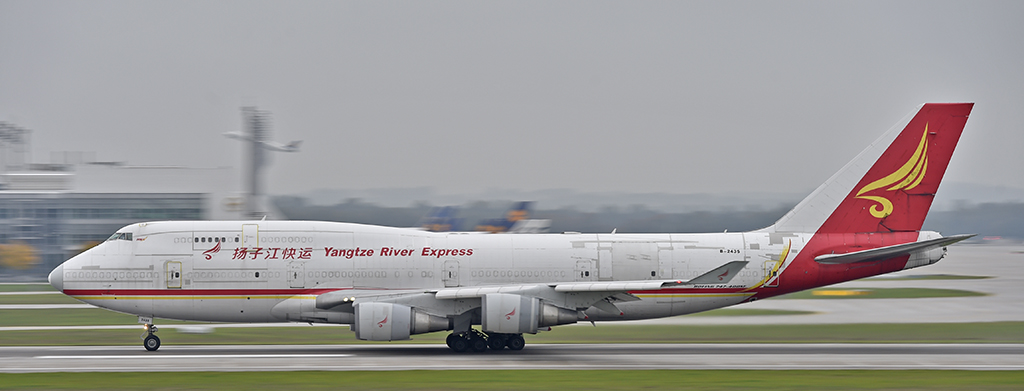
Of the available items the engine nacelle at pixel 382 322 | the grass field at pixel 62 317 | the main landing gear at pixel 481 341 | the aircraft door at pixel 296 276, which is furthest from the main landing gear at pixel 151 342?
the main landing gear at pixel 481 341

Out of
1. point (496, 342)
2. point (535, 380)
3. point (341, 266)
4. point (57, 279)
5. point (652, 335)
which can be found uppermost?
point (341, 266)

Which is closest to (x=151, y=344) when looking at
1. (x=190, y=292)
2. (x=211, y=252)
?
(x=190, y=292)

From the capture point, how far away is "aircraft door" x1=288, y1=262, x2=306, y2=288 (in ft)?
87.5

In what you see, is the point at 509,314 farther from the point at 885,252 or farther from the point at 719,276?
the point at 885,252

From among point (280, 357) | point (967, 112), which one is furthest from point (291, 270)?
point (967, 112)

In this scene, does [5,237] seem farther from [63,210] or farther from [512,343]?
[512,343]

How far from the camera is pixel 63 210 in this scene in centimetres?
6906

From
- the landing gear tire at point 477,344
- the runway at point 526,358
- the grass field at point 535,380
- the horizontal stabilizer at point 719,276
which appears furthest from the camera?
the landing gear tire at point 477,344

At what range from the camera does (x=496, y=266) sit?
2727 cm

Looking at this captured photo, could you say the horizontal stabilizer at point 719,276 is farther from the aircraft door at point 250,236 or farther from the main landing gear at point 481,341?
the aircraft door at point 250,236

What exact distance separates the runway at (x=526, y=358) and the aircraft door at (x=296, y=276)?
2.01m

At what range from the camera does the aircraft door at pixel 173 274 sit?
2662 centimetres

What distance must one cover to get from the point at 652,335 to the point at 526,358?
791 cm

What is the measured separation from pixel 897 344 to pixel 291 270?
19751 millimetres
